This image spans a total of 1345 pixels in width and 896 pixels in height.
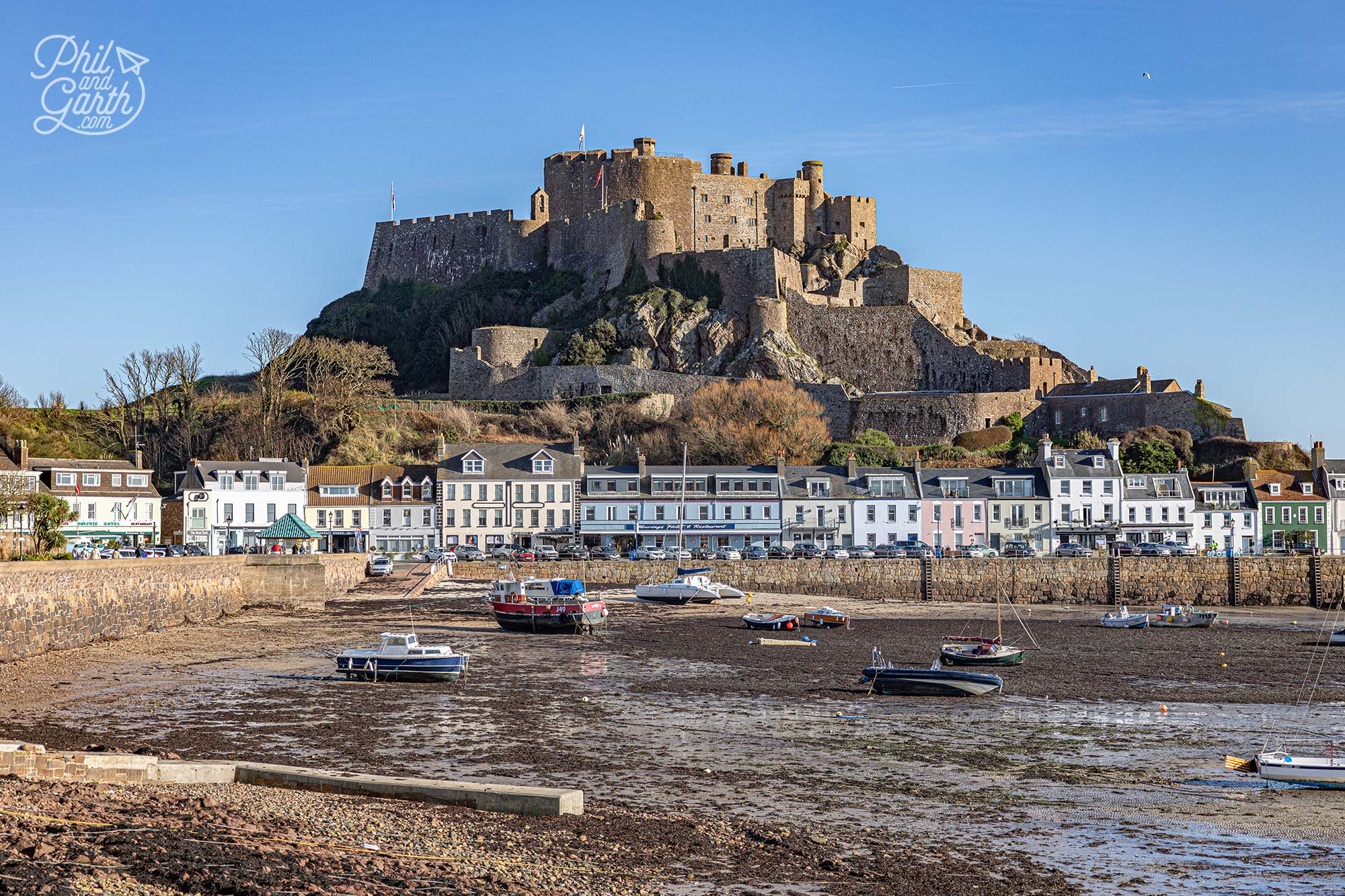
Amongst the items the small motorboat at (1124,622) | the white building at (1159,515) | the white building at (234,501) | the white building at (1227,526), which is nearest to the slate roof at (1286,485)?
the white building at (1227,526)

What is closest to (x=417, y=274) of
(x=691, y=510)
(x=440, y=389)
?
(x=440, y=389)

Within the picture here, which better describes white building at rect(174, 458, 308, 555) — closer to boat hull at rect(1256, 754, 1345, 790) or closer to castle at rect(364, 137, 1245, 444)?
castle at rect(364, 137, 1245, 444)

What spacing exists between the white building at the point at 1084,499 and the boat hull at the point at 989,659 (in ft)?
105

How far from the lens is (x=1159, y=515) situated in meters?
63.1

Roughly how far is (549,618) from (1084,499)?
34.1 meters

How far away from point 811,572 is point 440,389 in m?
39.3

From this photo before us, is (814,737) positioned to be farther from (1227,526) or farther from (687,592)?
(1227,526)

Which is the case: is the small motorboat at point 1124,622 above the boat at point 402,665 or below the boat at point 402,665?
below

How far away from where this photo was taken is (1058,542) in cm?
6234

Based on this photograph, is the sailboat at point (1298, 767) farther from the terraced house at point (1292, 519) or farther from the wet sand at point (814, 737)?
the terraced house at point (1292, 519)

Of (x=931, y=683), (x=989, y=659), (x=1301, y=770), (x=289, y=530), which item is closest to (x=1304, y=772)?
(x=1301, y=770)

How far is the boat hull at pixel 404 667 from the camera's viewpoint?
26.3 metres

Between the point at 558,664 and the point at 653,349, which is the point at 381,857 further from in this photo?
the point at 653,349

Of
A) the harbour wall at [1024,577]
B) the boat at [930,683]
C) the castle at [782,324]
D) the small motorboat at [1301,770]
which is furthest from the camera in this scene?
the castle at [782,324]
